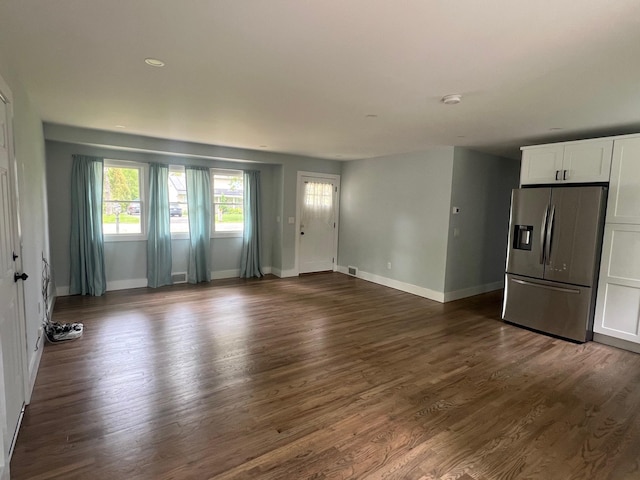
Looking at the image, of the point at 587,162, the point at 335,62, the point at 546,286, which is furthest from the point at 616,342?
the point at 335,62

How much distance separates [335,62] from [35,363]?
135 inches

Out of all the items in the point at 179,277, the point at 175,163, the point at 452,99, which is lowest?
the point at 179,277

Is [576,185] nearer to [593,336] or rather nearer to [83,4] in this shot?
[593,336]

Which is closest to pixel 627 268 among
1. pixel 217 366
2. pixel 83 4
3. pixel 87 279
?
pixel 217 366

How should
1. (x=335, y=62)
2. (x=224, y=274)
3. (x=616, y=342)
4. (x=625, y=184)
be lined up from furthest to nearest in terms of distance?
(x=224, y=274) < (x=616, y=342) < (x=625, y=184) < (x=335, y=62)

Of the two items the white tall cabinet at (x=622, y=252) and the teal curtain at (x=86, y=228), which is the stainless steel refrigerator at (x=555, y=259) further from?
the teal curtain at (x=86, y=228)

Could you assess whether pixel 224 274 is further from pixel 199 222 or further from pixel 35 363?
pixel 35 363

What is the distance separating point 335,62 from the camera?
2260mm

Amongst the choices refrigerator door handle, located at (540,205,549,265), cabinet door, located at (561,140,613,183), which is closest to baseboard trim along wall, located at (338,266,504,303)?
refrigerator door handle, located at (540,205,549,265)

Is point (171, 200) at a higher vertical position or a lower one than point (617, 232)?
higher

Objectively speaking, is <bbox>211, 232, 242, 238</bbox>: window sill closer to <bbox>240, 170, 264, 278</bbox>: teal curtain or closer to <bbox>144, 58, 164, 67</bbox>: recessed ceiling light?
<bbox>240, 170, 264, 278</bbox>: teal curtain

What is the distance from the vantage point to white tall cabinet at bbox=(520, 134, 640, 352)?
359 cm

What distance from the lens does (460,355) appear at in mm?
3498

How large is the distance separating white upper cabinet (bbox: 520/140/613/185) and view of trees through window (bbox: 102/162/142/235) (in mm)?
5857
